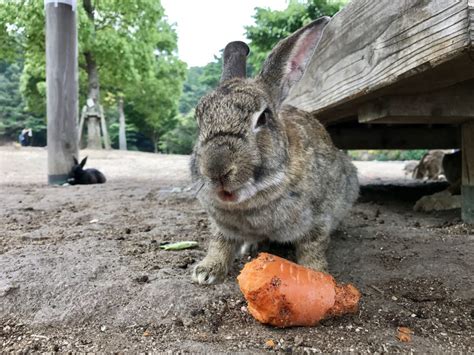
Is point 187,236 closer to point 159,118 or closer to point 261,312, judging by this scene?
point 261,312

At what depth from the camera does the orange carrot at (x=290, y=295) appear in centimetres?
185

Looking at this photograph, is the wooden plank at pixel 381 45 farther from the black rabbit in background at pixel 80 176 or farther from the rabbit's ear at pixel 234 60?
the black rabbit in background at pixel 80 176

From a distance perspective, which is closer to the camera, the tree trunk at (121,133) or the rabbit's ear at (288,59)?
the rabbit's ear at (288,59)

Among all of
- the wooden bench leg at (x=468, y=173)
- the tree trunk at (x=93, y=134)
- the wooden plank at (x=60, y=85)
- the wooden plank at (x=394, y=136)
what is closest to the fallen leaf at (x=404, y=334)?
the wooden bench leg at (x=468, y=173)

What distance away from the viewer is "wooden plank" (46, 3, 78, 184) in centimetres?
713

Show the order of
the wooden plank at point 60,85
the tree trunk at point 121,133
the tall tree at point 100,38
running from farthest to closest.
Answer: the tree trunk at point 121,133, the tall tree at point 100,38, the wooden plank at point 60,85

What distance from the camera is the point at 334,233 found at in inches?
133

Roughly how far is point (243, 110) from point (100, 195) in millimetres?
3803

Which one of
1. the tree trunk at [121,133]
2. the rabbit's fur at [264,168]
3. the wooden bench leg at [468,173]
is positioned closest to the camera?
the rabbit's fur at [264,168]

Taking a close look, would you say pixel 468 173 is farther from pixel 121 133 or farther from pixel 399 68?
pixel 121 133

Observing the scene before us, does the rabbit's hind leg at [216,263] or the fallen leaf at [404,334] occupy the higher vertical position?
the rabbit's hind leg at [216,263]

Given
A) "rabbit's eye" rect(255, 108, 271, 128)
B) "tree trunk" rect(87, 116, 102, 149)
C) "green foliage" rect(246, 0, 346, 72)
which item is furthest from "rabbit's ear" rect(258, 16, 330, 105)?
"tree trunk" rect(87, 116, 102, 149)

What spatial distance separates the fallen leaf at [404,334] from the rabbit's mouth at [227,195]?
0.86m

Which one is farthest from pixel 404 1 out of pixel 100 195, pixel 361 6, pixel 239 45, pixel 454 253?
pixel 100 195
